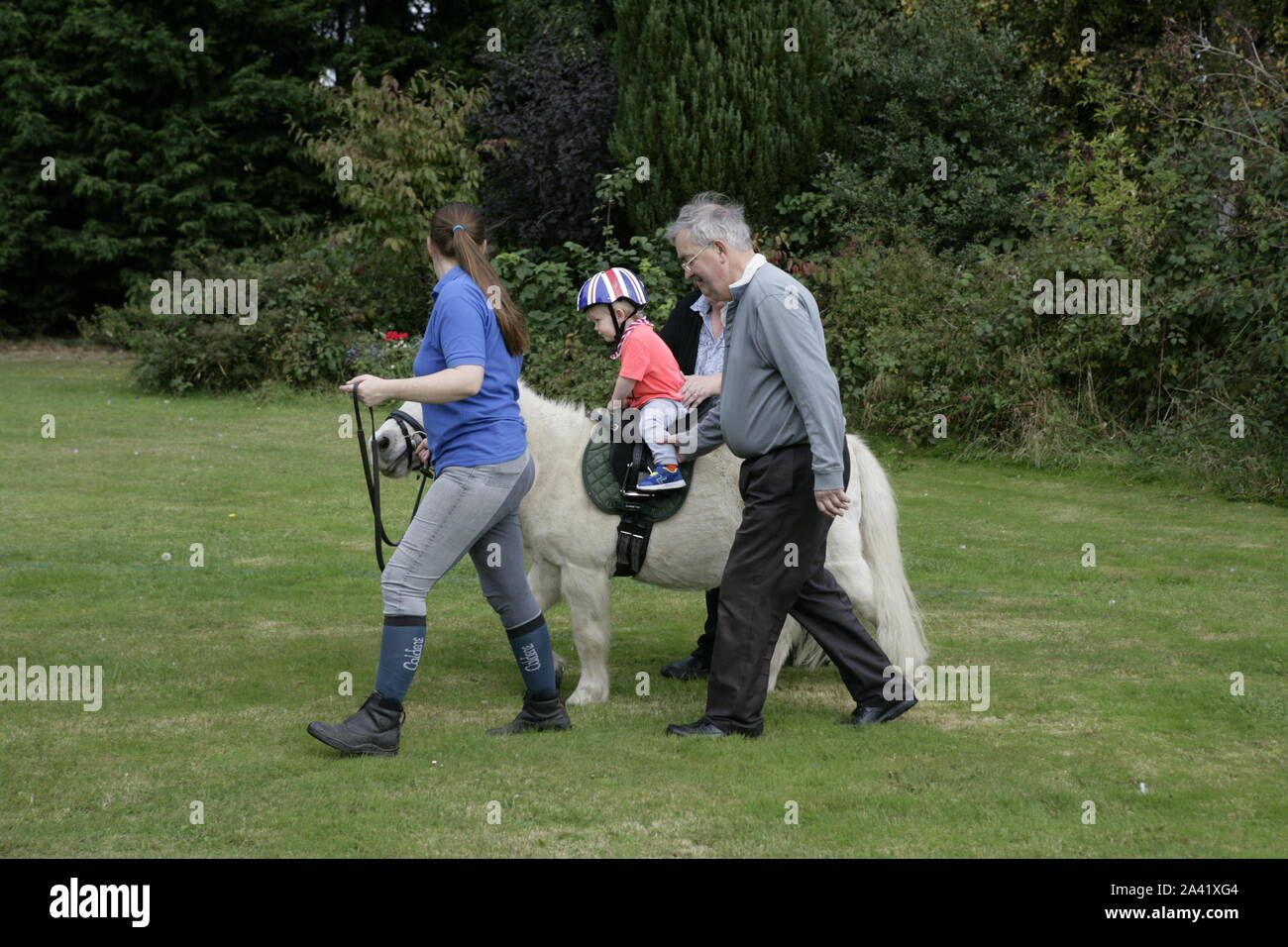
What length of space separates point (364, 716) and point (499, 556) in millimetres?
819

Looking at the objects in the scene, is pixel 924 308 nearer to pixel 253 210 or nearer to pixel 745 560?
pixel 745 560

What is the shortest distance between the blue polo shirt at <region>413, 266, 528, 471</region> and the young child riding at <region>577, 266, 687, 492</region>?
990mm

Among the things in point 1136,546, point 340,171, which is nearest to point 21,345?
point 340,171

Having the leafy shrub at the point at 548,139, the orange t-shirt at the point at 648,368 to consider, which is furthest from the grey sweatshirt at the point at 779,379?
the leafy shrub at the point at 548,139

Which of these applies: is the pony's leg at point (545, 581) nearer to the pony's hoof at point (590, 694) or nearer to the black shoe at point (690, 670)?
the pony's hoof at point (590, 694)

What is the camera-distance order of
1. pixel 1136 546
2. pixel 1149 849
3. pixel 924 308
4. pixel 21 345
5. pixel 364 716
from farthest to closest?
pixel 21 345 → pixel 924 308 → pixel 1136 546 → pixel 364 716 → pixel 1149 849

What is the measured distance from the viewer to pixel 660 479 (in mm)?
6062

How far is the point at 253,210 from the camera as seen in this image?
26594 mm

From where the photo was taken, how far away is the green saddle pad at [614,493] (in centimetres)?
615

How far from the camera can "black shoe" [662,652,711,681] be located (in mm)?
6832

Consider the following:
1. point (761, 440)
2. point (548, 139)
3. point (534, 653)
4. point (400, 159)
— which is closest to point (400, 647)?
point (534, 653)

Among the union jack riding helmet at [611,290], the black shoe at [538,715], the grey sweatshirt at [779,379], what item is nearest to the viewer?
the grey sweatshirt at [779,379]

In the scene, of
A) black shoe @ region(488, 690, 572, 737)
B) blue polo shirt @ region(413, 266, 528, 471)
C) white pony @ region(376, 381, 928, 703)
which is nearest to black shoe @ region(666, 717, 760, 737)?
black shoe @ region(488, 690, 572, 737)

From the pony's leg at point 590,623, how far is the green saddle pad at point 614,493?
32 centimetres
